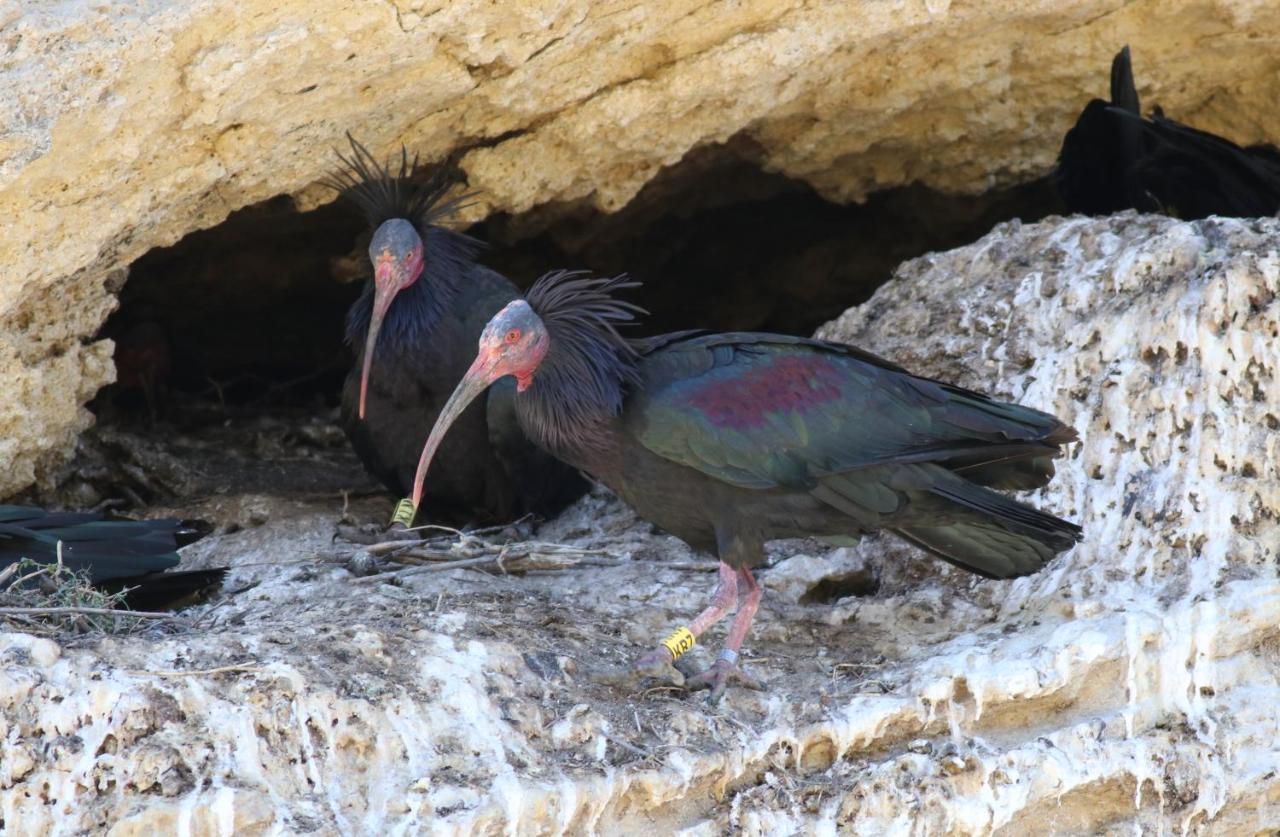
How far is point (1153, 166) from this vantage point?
23.5 feet

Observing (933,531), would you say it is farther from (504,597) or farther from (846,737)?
(504,597)

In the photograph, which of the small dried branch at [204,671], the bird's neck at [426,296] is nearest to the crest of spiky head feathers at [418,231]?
the bird's neck at [426,296]

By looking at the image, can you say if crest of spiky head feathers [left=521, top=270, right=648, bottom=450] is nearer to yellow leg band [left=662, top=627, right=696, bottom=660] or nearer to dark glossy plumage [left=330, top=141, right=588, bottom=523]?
yellow leg band [left=662, top=627, right=696, bottom=660]

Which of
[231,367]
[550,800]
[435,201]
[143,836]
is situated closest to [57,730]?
[143,836]

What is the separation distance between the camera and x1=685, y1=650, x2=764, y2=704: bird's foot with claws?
515 cm

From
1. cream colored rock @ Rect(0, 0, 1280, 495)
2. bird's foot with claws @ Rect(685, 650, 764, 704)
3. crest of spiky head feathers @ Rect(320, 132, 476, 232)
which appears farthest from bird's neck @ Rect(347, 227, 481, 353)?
bird's foot with claws @ Rect(685, 650, 764, 704)

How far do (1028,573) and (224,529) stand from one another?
347 centimetres

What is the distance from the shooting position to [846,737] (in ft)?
16.0

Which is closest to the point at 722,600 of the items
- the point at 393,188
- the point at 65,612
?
the point at 65,612

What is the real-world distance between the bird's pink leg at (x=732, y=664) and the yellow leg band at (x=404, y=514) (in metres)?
1.78

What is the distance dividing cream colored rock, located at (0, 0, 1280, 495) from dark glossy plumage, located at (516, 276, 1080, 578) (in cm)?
135

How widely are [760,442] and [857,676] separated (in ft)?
2.67

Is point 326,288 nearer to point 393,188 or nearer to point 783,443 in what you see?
point 393,188

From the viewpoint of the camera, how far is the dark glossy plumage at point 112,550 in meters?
5.56
